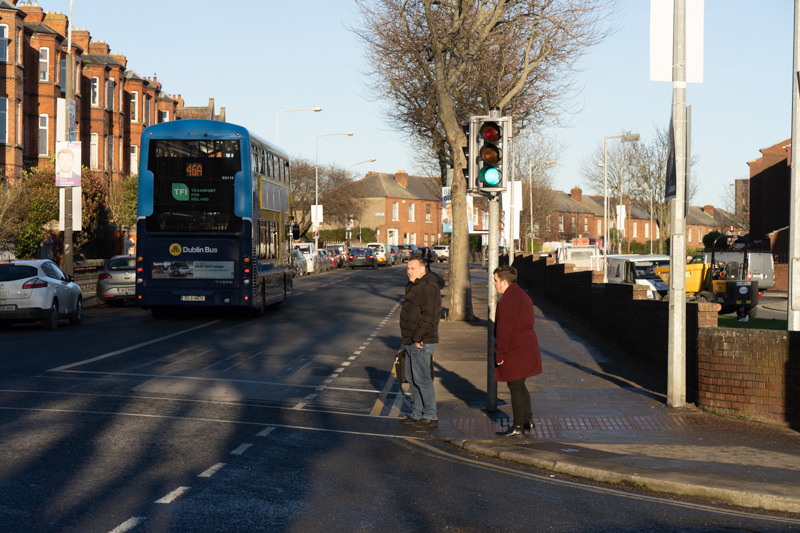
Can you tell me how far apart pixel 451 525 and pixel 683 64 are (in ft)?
23.6

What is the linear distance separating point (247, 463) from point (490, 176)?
4638 millimetres

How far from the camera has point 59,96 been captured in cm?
4644

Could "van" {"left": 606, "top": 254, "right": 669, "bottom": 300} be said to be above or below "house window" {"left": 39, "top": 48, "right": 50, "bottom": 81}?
below

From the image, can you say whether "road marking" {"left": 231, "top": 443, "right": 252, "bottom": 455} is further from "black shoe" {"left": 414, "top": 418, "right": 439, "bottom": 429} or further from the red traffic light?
the red traffic light

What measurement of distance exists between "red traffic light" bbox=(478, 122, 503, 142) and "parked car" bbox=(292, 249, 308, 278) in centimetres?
4182

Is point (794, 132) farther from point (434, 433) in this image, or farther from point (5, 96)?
point (5, 96)

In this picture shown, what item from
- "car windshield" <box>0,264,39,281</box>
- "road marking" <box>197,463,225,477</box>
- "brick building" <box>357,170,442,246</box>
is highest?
"brick building" <box>357,170,442,246</box>

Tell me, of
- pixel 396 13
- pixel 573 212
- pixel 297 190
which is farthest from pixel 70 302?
pixel 573 212

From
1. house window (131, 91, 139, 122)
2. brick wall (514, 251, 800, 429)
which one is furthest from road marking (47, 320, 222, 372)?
house window (131, 91, 139, 122)

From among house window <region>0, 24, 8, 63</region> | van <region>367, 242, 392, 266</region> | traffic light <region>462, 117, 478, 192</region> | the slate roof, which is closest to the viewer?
traffic light <region>462, 117, 478, 192</region>

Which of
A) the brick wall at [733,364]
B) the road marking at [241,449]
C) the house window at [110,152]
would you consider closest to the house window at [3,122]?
the house window at [110,152]

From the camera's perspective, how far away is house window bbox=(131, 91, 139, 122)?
61562 mm

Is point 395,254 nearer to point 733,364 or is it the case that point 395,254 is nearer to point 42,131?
point 42,131

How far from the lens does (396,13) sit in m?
26.1
